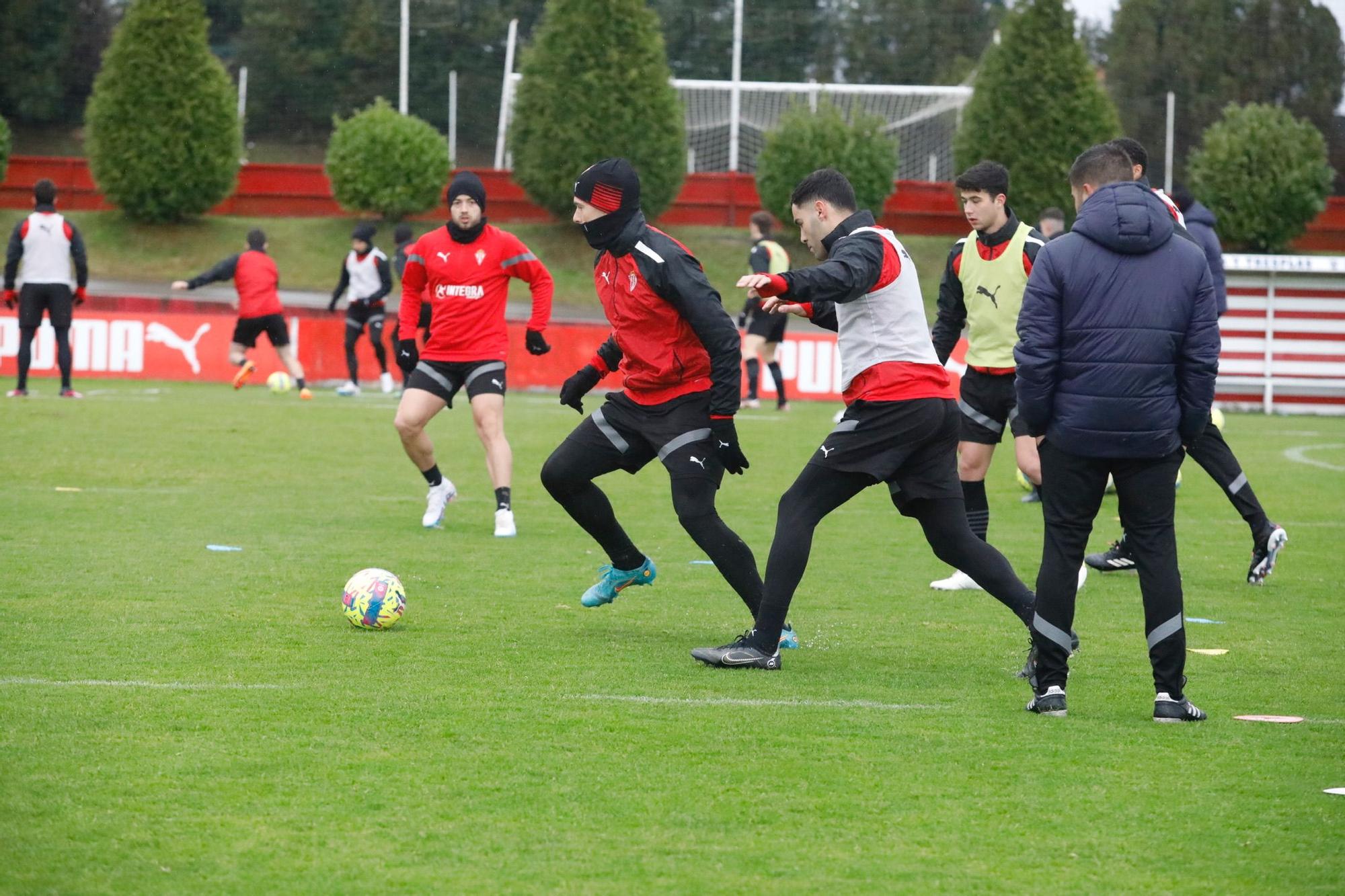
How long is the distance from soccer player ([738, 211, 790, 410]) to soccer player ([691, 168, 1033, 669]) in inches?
520

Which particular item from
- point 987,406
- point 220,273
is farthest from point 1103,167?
point 220,273

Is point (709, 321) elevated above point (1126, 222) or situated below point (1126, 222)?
below

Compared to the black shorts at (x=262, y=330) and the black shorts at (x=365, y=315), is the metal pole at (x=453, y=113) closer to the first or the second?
the black shorts at (x=365, y=315)

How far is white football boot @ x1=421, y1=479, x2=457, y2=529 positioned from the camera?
10.3 metres

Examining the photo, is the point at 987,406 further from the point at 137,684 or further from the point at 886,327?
the point at 137,684

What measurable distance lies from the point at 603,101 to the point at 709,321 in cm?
3704

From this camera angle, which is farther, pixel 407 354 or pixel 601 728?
pixel 407 354

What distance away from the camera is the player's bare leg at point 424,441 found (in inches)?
390

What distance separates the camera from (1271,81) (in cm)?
6381

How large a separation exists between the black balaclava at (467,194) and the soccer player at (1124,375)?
500cm

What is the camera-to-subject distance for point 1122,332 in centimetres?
530

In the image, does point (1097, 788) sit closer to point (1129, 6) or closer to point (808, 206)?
point (808, 206)

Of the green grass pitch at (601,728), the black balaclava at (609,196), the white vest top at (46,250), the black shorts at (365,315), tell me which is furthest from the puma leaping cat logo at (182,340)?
the black balaclava at (609,196)

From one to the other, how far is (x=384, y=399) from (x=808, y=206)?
49.8ft
